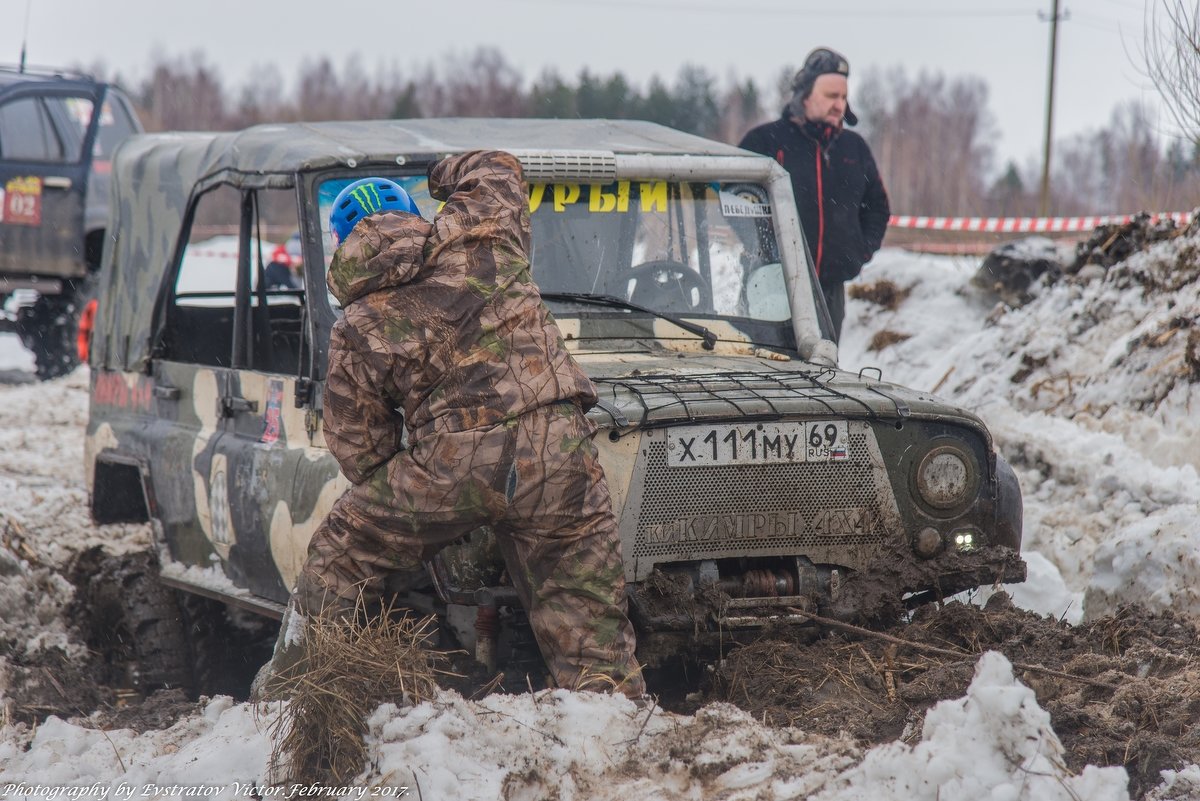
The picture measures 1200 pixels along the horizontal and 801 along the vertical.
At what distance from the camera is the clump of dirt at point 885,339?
11.2 m

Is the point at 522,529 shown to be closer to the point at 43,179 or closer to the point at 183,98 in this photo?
the point at 43,179

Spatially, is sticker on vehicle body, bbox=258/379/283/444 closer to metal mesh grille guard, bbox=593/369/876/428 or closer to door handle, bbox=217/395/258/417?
door handle, bbox=217/395/258/417

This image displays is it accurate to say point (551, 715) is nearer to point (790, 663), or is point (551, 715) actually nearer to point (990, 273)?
point (790, 663)

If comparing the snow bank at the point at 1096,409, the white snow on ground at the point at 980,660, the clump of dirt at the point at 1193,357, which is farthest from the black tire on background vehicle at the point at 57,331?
the clump of dirt at the point at 1193,357

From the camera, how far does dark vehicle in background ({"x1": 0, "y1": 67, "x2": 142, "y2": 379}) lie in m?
12.5

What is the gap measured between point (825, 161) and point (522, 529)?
4.14 meters

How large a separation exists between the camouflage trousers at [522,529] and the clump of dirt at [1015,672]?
446mm

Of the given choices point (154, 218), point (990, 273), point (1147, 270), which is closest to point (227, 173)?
point (154, 218)

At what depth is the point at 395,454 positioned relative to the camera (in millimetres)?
3902

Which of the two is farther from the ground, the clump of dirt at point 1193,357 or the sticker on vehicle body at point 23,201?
the sticker on vehicle body at point 23,201

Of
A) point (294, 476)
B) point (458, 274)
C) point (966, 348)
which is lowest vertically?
point (966, 348)

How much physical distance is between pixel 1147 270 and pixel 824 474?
5357mm

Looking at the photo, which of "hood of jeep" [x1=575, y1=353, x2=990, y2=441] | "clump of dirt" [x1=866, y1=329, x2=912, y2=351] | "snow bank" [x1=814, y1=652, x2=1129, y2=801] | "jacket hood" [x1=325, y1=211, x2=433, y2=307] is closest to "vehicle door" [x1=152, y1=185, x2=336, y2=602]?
"jacket hood" [x1=325, y1=211, x2=433, y2=307]

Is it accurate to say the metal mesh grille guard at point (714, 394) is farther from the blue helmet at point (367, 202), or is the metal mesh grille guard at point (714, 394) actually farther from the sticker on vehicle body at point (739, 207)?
the sticker on vehicle body at point (739, 207)
